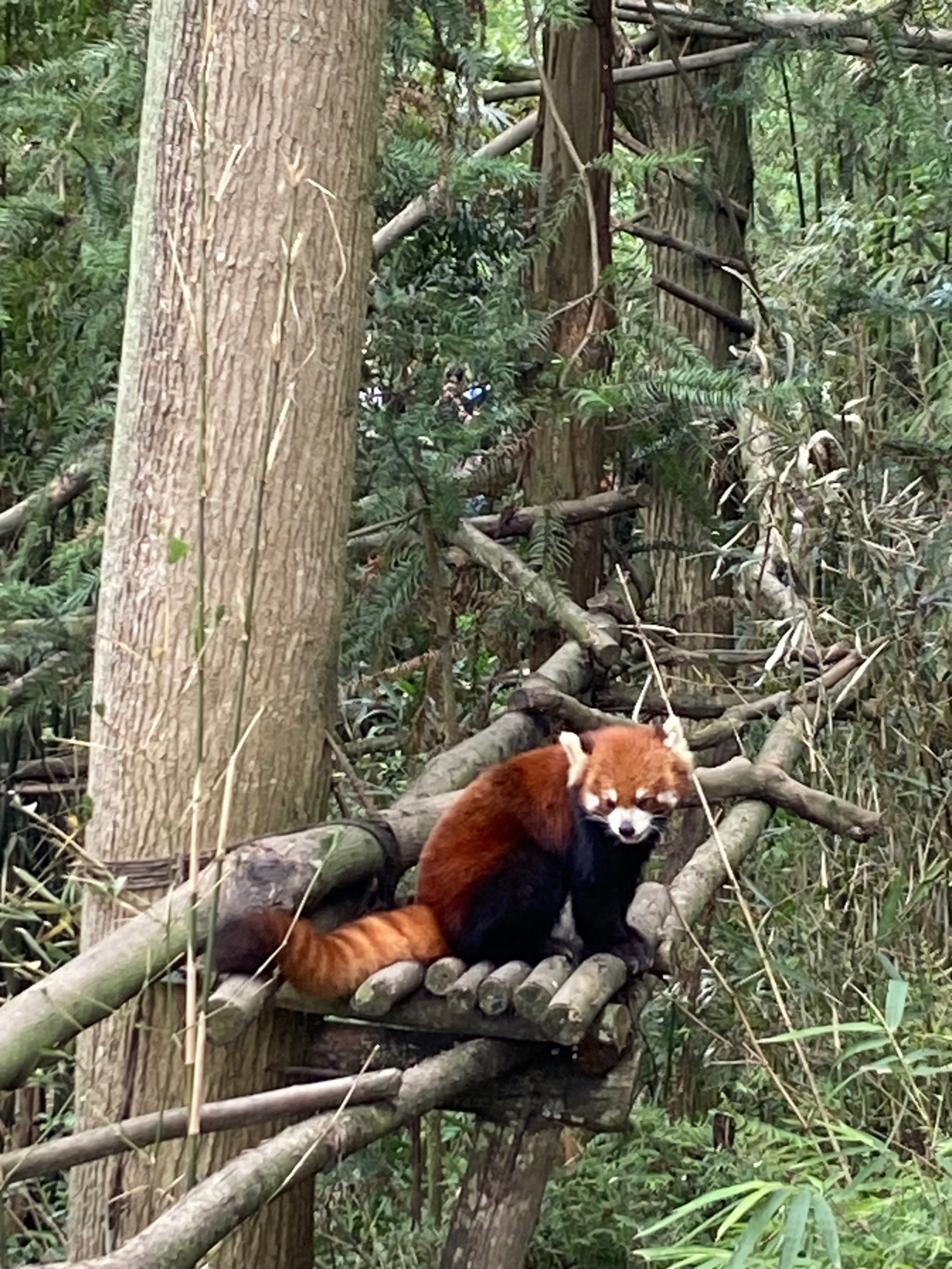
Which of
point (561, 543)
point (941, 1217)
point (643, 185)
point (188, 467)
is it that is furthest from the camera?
point (643, 185)

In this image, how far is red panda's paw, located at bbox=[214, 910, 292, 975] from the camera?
67.9 inches

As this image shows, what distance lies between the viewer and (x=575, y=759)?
2.23m

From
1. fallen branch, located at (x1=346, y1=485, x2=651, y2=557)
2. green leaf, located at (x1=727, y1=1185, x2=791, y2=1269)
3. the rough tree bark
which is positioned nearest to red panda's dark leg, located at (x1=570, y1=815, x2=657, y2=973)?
green leaf, located at (x1=727, y1=1185, x2=791, y2=1269)

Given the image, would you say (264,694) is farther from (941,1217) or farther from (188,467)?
(941,1217)

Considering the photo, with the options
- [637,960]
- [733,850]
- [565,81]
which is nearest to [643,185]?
[565,81]

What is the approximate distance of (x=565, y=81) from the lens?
3.31m

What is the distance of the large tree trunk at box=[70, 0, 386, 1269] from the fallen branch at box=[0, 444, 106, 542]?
50 cm

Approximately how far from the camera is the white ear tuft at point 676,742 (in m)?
2.25

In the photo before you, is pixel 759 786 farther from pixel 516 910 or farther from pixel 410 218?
pixel 410 218

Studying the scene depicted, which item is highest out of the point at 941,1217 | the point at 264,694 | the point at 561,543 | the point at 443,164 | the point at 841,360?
the point at 443,164

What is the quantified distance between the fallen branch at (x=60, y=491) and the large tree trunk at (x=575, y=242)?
917 millimetres

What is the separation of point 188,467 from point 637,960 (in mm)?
977

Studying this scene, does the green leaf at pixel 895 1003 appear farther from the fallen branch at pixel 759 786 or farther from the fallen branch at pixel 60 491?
the fallen branch at pixel 60 491

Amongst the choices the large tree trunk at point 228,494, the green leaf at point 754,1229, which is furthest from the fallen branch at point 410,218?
the green leaf at point 754,1229
